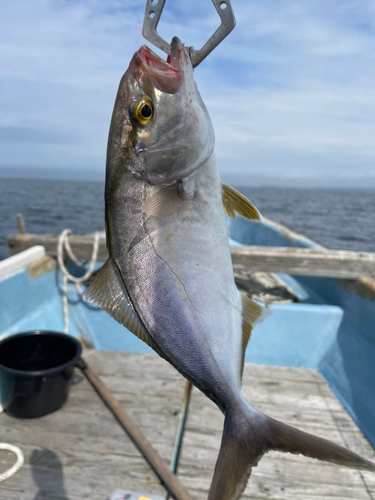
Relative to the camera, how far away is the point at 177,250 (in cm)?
114

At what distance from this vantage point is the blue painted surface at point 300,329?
361 centimetres

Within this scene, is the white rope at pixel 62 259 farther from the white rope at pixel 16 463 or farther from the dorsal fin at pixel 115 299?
the dorsal fin at pixel 115 299

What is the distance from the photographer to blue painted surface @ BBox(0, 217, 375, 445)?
3.61 meters

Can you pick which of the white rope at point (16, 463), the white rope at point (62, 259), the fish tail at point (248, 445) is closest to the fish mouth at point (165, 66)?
the fish tail at point (248, 445)

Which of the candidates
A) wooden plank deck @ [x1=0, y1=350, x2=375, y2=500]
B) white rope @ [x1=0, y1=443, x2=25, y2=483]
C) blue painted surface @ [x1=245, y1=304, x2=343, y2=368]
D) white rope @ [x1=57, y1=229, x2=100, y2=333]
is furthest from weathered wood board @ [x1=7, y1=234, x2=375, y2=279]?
white rope @ [x1=0, y1=443, x2=25, y2=483]

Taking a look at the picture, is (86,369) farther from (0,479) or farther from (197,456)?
(197,456)

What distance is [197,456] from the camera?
2504 mm

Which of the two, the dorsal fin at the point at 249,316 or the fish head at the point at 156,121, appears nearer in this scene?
the fish head at the point at 156,121

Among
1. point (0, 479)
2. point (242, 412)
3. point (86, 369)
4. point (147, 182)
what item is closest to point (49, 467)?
point (0, 479)

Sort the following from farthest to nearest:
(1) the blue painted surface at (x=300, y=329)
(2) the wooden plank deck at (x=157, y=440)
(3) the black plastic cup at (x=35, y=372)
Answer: (1) the blue painted surface at (x=300, y=329), (3) the black plastic cup at (x=35, y=372), (2) the wooden plank deck at (x=157, y=440)

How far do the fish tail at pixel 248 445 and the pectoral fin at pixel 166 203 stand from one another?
2.21 feet

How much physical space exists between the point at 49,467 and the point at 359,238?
19.5m

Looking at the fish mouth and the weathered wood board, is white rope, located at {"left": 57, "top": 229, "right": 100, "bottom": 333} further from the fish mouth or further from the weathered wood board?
the fish mouth

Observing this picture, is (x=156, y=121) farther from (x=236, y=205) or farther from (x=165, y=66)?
(x=236, y=205)
